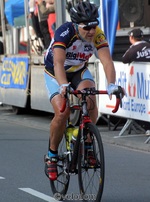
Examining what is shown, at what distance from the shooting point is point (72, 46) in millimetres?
6988

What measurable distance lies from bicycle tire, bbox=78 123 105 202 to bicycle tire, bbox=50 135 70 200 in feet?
1.53

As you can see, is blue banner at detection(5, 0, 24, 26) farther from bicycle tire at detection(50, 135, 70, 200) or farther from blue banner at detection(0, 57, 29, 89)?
bicycle tire at detection(50, 135, 70, 200)

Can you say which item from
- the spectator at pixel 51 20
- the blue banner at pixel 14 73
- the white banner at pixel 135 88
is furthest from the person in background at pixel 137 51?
the blue banner at pixel 14 73

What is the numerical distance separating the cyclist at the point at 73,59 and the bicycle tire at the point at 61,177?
73mm

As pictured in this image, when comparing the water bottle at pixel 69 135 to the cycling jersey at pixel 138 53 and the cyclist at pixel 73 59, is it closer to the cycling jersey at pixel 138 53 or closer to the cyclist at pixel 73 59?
the cyclist at pixel 73 59

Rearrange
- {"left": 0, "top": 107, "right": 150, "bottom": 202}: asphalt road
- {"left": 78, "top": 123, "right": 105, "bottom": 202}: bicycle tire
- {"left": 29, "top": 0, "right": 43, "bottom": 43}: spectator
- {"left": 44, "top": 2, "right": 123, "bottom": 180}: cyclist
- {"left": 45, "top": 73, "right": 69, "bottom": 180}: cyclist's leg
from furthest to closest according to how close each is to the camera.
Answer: {"left": 29, "top": 0, "right": 43, "bottom": 43}: spectator → {"left": 0, "top": 107, "right": 150, "bottom": 202}: asphalt road → {"left": 45, "top": 73, "right": 69, "bottom": 180}: cyclist's leg → {"left": 44, "top": 2, "right": 123, "bottom": 180}: cyclist → {"left": 78, "top": 123, "right": 105, "bottom": 202}: bicycle tire

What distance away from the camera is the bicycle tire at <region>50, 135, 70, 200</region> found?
724 centimetres

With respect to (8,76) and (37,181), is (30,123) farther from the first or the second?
(37,181)

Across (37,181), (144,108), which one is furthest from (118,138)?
(37,181)

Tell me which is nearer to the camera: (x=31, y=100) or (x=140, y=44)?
(x=140, y=44)

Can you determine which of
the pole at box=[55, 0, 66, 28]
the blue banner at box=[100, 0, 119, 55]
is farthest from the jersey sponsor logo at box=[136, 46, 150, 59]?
the pole at box=[55, 0, 66, 28]

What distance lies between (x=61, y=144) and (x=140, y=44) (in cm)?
587

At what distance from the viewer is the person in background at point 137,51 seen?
1245cm

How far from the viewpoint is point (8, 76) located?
57.9ft
